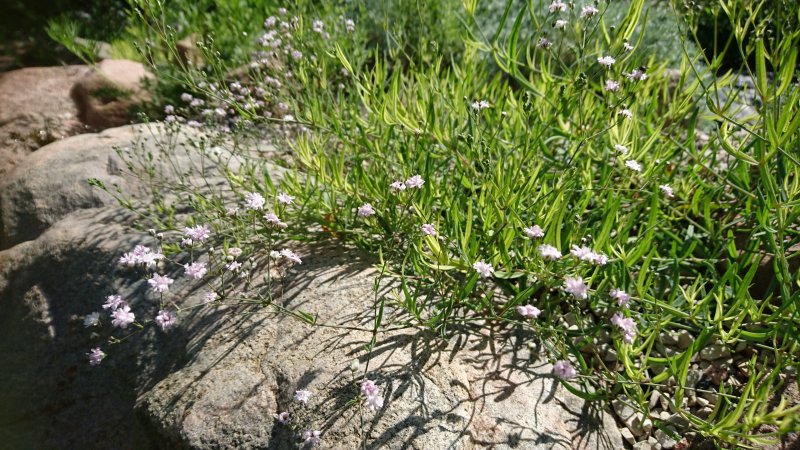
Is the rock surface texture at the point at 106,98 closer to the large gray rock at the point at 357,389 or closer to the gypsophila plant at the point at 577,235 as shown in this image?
the gypsophila plant at the point at 577,235

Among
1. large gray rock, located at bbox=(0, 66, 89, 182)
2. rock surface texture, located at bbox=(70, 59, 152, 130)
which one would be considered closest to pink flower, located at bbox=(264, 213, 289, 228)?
rock surface texture, located at bbox=(70, 59, 152, 130)

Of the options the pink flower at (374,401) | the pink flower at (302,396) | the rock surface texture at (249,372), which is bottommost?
the rock surface texture at (249,372)

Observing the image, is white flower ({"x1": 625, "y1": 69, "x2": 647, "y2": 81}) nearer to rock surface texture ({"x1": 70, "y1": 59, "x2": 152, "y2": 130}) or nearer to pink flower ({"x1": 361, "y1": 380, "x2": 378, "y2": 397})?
pink flower ({"x1": 361, "y1": 380, "x2": 378, "y2": 397})

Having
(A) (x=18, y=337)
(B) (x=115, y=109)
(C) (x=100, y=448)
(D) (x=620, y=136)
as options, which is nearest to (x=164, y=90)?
(B) (x=115, y=109)

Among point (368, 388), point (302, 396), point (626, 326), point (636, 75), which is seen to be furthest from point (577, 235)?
point (302, 396)

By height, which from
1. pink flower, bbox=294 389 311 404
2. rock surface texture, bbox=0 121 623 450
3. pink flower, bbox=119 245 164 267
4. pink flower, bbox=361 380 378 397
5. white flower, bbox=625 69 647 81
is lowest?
rock surface texture, bbox=0 121 623 450

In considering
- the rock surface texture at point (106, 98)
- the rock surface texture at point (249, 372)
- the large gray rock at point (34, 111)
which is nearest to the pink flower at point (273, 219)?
the rock surface texture at point (249, 372)

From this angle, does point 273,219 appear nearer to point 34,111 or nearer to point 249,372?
point 249,372
